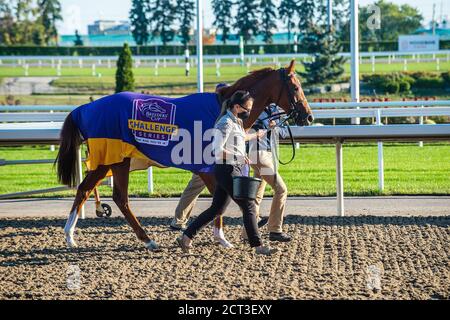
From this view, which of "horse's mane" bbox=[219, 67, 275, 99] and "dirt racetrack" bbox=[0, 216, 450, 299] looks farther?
"horse's mane" bbox=[219, 67, 275, 99]

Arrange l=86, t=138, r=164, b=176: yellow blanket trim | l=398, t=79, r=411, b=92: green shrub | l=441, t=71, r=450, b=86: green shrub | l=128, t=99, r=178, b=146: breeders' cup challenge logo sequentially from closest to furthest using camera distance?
1. l=128, t=99, r=178, b=146: breeders' cup challenge logo
2. l=86, t=138, r=164, b=176: yellow blanket trim
3. l=398, t=79, r=411, b=92: green shrub
4. l=441, t=71, r=450, b=86: green shrub

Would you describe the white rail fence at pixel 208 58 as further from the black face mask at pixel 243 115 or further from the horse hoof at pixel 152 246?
the black face mask at pixel 243 115

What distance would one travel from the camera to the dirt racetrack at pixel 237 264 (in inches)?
235

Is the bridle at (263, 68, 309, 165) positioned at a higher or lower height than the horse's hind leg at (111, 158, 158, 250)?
higher

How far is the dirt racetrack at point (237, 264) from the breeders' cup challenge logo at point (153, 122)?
3.29 ft

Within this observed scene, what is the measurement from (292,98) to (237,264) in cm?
168

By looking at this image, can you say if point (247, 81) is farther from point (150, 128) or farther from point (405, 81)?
point (405, 81)

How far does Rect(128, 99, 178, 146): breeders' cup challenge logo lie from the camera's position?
7629mm

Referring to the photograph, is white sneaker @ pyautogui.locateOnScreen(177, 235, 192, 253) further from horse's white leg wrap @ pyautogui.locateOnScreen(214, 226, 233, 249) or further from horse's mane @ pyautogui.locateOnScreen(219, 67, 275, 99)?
horse's mane @ pyautogui.locateOnScreen(219, 67, 275, 99)

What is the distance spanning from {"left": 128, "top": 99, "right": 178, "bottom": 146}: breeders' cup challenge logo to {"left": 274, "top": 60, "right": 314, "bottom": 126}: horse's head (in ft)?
3.26

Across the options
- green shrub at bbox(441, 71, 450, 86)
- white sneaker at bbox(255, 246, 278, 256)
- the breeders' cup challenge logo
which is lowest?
white sneaker at bbox(255, 246, 278, 256)

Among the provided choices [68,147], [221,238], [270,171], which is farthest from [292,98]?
[68,147]

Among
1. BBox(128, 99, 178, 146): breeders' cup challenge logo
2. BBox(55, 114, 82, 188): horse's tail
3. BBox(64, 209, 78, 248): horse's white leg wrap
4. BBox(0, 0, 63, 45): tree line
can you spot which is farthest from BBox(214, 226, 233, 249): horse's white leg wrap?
BBox(0, 0, 63, 45): tree line
